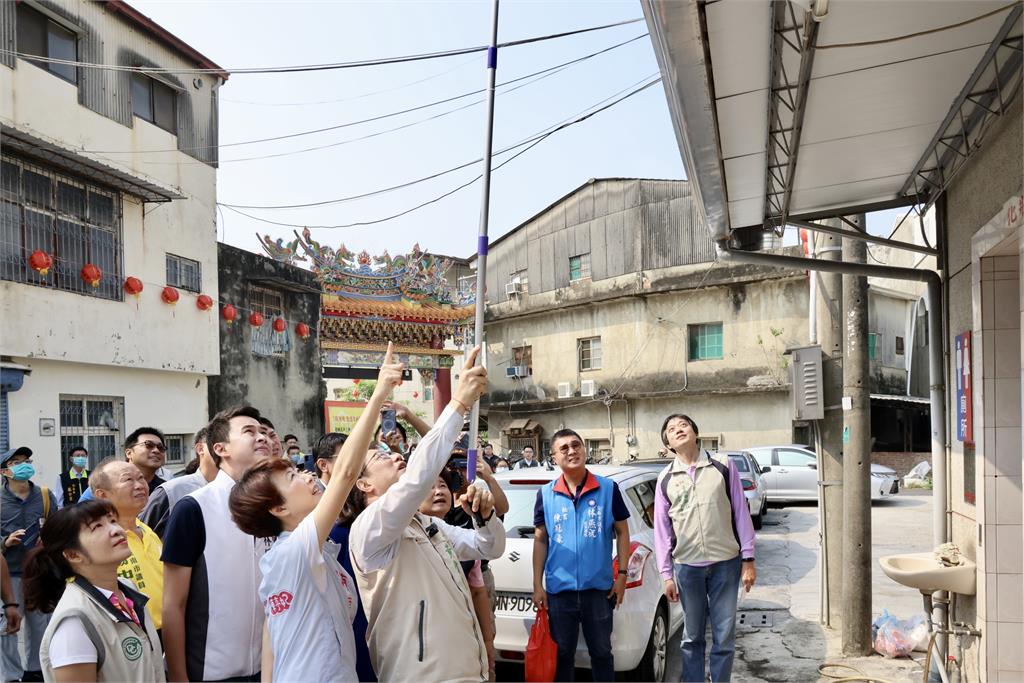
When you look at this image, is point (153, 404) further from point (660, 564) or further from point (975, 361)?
point (975, 361)

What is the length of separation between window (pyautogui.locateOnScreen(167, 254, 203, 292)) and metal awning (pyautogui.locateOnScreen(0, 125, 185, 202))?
1.27m

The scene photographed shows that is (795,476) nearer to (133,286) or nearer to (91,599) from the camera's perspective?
(133,286)

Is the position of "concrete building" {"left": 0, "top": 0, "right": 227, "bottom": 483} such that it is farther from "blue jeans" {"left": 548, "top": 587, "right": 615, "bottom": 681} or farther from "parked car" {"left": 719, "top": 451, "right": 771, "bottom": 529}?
"parked car" {"left": 719, "top": 451, "right": 771, "bottom": 529}

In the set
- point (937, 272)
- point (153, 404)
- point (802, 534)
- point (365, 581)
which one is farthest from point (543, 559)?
point (153, 404)

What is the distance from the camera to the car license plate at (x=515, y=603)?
519cm

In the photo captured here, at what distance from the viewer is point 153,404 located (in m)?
13.8

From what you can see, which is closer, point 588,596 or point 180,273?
point 588,596

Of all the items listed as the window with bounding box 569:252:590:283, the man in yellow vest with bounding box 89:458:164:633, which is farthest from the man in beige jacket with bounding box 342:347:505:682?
the window with bounding box 569:252:590:283

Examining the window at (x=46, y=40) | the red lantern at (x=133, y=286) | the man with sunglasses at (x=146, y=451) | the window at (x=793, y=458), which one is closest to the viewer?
the man with sunglasses at (x=146, y=451)

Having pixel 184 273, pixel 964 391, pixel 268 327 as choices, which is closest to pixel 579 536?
pixel 964 391

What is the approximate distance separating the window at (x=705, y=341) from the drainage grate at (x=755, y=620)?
1731 centimetres

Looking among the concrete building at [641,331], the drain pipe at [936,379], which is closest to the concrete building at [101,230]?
the drain pipe at [936,379]

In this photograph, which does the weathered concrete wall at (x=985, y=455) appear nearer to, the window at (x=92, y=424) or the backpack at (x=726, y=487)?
the backpack at (x=726, y=487)

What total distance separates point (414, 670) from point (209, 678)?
81cm
